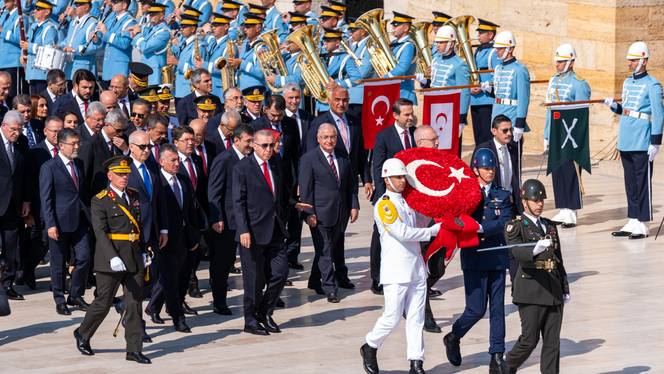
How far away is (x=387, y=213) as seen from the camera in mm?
11398

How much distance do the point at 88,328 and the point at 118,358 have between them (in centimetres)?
33

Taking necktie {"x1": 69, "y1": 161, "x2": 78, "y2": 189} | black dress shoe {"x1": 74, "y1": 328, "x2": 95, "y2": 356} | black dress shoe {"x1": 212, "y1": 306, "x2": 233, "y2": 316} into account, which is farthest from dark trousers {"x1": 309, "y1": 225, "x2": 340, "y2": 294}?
black dress shoe {"x1": 74, "y1": 328, "x2": 95, "y2": 356}

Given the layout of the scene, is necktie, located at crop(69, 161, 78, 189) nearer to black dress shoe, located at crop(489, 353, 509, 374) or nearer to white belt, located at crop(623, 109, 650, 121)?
black dress shoe, located at crop(489, 353, 509, 374)

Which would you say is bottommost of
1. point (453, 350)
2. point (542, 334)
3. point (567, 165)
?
point (453, 350)

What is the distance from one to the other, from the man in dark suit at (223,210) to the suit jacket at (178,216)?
0.29 meters

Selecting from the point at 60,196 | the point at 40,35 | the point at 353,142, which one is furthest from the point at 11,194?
the point at 40,35

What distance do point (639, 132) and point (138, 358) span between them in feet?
24.4

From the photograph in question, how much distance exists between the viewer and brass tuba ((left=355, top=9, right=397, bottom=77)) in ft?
63.8

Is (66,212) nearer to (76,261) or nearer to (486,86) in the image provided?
(76,261)

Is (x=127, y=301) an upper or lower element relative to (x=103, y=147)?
lower

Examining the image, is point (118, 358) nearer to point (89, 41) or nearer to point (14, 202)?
point (14, 202)

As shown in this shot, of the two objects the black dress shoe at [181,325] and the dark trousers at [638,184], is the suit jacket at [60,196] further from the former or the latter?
the dark trousers at [638,184]

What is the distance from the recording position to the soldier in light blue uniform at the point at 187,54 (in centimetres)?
2067

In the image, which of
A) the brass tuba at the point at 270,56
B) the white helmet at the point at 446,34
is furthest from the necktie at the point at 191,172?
the white helmet at the point at 446,34
